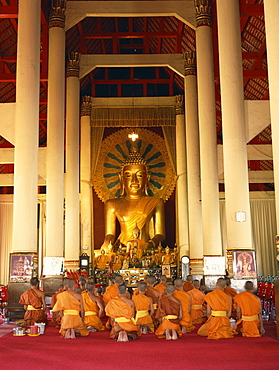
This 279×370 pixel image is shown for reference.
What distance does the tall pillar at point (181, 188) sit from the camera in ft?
56.4

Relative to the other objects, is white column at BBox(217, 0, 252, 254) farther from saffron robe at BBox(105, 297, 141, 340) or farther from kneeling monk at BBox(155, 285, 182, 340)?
saffron robe at BBox(105, 297, 141, 340)

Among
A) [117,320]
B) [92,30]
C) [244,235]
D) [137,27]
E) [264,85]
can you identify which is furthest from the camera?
[137,27]

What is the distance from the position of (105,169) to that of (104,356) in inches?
537

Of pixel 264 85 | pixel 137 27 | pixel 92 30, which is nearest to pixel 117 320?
pixel 264 85

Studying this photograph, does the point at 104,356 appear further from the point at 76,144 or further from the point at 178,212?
the point at 178,212

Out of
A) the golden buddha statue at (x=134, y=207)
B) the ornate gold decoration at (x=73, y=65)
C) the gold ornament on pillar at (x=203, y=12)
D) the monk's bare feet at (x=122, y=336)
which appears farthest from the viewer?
the golden buddha statue at (x=134, y=207)

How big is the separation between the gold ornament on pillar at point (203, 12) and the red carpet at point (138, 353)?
317 inches

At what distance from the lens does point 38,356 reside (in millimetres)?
5430

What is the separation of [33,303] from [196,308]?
2.65 meters

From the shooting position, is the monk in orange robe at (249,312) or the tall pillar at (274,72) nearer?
the tall pillar at (274,72)

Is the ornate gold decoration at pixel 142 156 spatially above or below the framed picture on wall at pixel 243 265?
above

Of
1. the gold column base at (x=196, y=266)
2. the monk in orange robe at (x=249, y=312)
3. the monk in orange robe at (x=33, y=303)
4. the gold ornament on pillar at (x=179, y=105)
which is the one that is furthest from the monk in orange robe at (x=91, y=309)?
the gold ornament on pillar at (x=179, y=105)

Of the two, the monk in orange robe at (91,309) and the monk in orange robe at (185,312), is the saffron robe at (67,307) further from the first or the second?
the monk in orange robe at (185,312)

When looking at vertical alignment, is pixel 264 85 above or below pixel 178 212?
above
